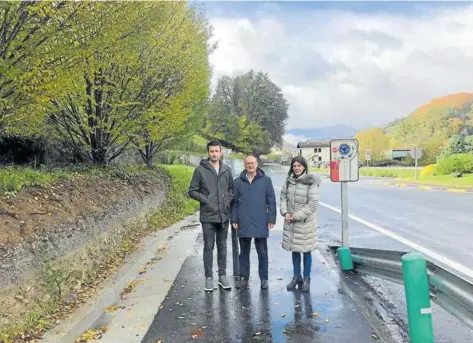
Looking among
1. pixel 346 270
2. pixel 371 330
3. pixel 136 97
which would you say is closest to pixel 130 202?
pixel 136 97

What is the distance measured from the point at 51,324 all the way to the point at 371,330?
10.7ft

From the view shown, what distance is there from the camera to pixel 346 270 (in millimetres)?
7152

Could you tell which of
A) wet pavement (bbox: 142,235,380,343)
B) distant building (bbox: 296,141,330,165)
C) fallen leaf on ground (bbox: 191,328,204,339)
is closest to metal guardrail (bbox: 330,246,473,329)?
wet pavement (bbox: 142,235,380,343)

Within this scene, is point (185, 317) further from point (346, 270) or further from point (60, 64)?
point (60, 64)

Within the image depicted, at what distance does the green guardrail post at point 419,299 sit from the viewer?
3.86m

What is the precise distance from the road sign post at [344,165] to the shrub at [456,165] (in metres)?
34.1

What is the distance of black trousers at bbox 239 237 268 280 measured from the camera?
6.45 meters

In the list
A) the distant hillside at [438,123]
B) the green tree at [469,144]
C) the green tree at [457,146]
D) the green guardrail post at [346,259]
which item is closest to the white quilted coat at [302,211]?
the green guardrail post at [346,259]

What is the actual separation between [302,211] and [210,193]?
1.23 meters

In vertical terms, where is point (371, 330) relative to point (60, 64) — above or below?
below

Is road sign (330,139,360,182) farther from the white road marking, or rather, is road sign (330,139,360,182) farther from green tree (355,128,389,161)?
green tree (355,128,389,161)

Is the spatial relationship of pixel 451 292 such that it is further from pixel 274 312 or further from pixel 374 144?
pixel 374 144

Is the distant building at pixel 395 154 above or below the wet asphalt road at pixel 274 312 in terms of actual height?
above

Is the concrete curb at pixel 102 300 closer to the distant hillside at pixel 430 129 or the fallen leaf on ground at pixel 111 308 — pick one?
the fallen leaf on ground at pixel 111 308
